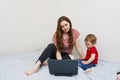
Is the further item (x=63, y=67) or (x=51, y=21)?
(x=51, y=21)

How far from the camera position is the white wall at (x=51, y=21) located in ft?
7.61

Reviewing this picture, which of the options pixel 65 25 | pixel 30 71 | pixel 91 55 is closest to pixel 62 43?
pixel 65 25

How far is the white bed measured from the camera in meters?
1.91

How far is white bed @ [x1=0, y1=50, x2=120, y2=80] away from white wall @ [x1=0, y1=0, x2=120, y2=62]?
200 millimetres

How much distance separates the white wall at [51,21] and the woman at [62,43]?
0.81 ft

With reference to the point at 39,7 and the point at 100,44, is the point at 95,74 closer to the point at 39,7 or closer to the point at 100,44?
the point at 100,44

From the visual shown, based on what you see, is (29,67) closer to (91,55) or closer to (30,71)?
(30,71)

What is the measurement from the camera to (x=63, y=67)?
189 centimetres

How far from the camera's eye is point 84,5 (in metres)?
2.35

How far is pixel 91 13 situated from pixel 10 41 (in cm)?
93

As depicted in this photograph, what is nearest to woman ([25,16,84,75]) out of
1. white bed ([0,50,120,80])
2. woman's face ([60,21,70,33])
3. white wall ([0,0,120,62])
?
woman's face ([60,21,70,33])

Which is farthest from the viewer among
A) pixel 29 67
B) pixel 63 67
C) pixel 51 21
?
pixel 51 21

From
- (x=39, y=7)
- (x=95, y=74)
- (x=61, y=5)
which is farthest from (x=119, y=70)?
(x=39, y=7)

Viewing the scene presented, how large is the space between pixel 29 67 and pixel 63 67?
0.38 meters
